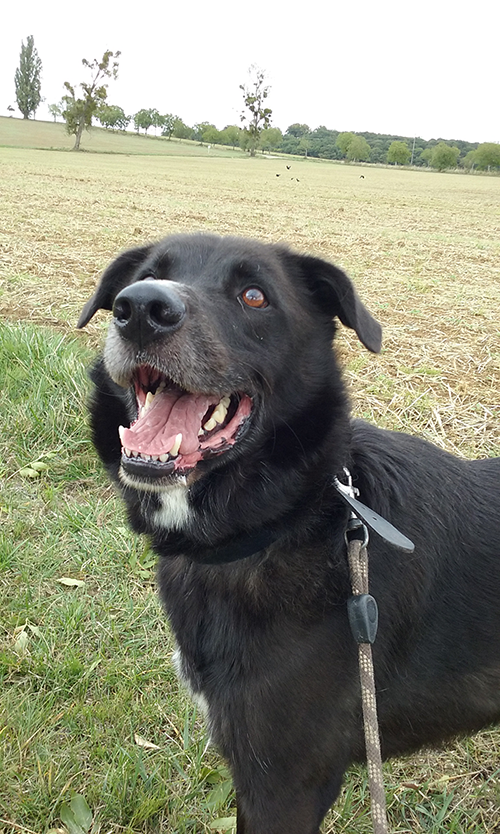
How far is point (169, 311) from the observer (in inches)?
67.4

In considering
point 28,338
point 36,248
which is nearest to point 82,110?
point 36,248

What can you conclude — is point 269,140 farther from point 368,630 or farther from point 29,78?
point 368,630

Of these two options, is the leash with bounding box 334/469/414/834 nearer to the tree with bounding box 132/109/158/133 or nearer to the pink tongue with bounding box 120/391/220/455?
the pink tongue with bounding box 120/391/220/455

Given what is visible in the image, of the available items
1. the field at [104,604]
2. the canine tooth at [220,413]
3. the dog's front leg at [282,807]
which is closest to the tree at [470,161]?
the field at [104,604]

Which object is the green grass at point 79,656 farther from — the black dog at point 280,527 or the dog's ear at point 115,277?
the dog's ear at point 115,277

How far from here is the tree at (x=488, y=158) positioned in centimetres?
10015

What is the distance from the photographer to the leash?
158 cm

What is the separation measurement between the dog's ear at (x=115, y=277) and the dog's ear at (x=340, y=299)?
2.26 feet

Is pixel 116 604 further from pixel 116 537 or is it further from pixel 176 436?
pixel 176 436

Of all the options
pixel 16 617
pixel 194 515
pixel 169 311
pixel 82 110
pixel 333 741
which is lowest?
pixel 16 617

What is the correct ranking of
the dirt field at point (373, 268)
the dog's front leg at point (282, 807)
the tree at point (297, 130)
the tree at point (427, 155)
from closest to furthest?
the dog's front leg at point (282, 807) → the dirt field at point (373, 268) → the tree at point (427, 155) → the tree at point (297, 130)

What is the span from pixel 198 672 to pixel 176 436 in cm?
77

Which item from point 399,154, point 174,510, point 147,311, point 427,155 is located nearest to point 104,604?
point 174,510

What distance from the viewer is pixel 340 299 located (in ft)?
6.96
